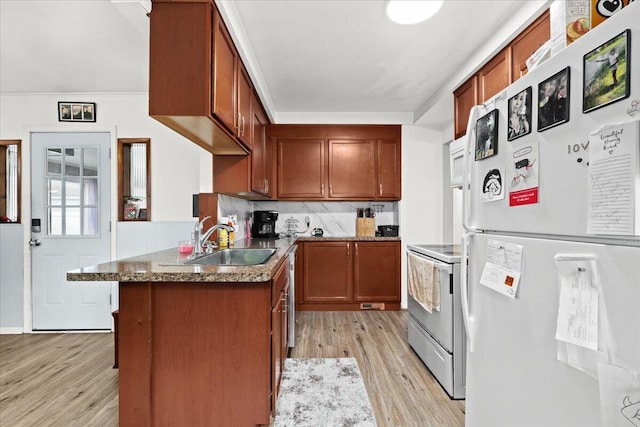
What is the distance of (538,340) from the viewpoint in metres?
1.02

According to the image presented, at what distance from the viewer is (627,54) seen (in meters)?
0.75

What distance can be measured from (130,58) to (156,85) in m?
1.46

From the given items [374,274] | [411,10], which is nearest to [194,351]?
[411,10]

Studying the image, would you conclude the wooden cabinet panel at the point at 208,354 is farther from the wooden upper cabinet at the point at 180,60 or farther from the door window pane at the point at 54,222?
the door window pane at the point at 54,222

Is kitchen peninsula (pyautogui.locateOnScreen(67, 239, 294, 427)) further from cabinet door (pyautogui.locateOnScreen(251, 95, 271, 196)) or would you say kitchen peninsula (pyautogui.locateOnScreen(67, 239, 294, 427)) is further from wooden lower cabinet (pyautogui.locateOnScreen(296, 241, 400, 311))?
wooden lower cabinet (pyautogui.locateOnScreen(296, 241, 400, 311))

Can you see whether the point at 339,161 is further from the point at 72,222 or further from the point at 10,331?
the point at 10,331

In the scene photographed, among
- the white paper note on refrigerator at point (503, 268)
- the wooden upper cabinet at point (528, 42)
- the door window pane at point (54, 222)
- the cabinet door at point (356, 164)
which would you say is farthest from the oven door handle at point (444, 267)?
the door window pane at point (54, 222)

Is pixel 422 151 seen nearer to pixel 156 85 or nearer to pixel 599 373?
pixel 156 85

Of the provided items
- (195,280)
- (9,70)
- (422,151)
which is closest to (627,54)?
(195,280)

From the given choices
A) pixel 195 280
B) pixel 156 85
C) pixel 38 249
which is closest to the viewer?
pixel 195 280

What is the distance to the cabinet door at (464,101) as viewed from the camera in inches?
106

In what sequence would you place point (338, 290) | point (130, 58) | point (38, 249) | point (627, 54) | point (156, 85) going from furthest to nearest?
point (338, 290) < point (38, 249) < point (130, 58) < point (156, 85) < point (627, 54)

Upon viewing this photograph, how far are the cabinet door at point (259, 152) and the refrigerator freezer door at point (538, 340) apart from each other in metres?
2.11

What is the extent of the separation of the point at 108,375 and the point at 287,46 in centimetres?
291
